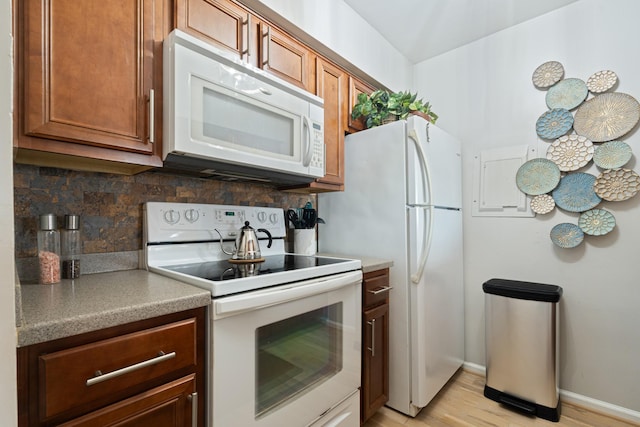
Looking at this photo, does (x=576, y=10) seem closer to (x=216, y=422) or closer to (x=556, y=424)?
(x=556, y=424)

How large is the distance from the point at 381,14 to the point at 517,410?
2681 millimetres

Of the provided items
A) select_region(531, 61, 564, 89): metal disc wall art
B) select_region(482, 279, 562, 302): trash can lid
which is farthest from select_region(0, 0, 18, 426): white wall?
select_region(531, 61, 564, 89): metal disc wall art

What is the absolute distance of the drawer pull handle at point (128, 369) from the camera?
28.7 inches

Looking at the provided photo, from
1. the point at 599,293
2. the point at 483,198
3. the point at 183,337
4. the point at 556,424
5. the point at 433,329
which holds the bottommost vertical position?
the point at 556,424

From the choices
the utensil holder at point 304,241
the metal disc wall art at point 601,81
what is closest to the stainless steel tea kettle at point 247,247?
the utensil holder at point 304,241

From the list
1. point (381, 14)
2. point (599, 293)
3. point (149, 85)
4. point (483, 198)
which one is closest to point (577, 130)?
point (483, 198)

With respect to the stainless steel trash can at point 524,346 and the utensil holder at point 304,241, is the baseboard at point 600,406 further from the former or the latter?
the utensil holder at point 304,241

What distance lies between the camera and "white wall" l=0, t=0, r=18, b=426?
1.61ft

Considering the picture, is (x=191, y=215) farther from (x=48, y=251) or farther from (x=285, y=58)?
(x=285, y=58)

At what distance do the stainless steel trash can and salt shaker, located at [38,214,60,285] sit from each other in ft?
7.37

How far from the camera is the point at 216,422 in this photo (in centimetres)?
94

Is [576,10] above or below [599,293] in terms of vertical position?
above

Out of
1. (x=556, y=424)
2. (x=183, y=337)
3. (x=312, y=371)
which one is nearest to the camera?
(x=183, y=337)

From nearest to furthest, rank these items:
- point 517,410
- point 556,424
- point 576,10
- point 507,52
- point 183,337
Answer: point 183,337, point 556,424, point 517,410, point 576,10, point 507,52
